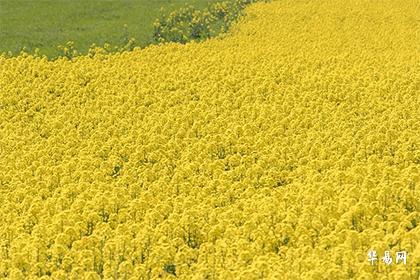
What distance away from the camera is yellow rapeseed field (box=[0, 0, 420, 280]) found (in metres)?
11.0

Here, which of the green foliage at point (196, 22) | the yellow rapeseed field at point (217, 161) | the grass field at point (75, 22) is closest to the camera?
the yellow rapeseed field at point (217, 161)

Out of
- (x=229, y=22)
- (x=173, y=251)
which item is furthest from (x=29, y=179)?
(x=229, y=22)

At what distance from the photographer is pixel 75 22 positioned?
33.8 meters

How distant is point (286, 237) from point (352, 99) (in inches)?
328

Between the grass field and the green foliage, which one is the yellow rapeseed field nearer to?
the green foliage

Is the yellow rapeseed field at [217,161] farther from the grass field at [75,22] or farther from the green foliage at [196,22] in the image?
the grass field at [75,22]

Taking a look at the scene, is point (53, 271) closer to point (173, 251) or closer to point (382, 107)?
point (173, 251)

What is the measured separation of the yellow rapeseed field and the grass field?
11.5ft

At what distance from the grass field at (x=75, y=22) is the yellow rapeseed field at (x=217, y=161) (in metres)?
3.50

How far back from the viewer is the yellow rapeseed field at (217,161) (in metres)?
11.0

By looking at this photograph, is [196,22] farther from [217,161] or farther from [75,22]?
[217,161]

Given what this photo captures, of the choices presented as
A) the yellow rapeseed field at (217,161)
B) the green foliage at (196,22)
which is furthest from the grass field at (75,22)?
the yellow rapeseed field at (217,161)

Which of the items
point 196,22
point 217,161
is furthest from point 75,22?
point 217,161

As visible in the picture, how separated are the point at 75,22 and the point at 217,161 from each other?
19991mm
